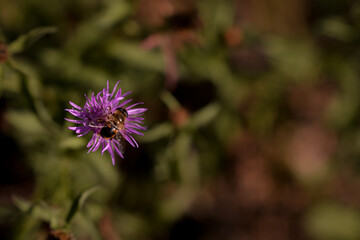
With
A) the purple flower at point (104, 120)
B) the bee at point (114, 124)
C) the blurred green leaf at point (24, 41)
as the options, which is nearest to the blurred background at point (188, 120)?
the blurred green leaf at point (24, 41)

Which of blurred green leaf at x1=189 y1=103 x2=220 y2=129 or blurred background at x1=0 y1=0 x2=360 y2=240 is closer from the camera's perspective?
blurred background at x1=0 y1=0 x2=360 y2=240

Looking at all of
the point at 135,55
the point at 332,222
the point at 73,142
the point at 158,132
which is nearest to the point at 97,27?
the point at 135,55

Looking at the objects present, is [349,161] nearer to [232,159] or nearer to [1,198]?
[232,159]

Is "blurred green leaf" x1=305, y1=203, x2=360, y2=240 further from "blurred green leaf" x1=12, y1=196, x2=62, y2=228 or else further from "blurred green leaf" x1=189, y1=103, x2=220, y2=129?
"blurred green leaf" x1=12, y1=196, x2=62, y2=228

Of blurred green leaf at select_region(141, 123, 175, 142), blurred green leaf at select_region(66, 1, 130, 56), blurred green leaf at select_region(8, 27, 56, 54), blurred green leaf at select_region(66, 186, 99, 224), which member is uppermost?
blurred green leaf at select_region(66, 1, 130, 56)

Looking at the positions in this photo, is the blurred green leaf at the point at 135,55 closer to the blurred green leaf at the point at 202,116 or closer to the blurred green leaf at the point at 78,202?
the blurred green leaf at the point at 202,116

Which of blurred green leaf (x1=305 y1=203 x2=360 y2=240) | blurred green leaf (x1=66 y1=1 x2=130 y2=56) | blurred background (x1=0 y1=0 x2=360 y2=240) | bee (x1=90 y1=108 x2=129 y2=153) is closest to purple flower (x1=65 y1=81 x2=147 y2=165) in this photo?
bee (x1=90 y1=108 x2=129 y2=153)
